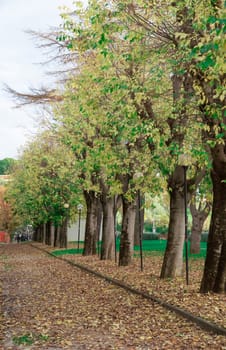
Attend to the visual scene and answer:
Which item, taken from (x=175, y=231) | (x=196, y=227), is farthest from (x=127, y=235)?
(x=196, y=227)

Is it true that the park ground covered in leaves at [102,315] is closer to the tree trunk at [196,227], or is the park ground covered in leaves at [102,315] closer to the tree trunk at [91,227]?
the tree trunk at [91,227]

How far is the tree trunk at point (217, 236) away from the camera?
41.4 ft

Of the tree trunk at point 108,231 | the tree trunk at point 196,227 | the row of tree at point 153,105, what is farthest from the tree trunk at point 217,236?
the tree trunk at point 196,227

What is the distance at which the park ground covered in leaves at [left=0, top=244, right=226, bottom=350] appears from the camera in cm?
867

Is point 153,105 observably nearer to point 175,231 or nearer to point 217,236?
point 175,231

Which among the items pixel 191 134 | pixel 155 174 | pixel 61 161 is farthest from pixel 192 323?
pixel 61 161

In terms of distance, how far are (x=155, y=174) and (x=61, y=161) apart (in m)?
15.2

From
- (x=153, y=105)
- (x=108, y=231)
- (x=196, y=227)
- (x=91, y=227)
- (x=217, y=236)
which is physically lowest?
(x=217, y=236)

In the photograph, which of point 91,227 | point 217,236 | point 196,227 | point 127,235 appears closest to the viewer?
point 217,236

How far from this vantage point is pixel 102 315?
11.2 meters

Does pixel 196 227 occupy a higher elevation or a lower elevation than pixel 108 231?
higher

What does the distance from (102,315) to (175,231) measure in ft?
21.1

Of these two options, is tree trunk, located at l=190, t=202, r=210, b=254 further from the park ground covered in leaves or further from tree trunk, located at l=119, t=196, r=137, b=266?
the park ground covered in leaves

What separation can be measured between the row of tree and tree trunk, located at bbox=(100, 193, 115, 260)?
0.05 m
